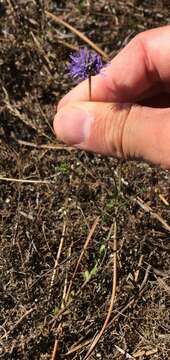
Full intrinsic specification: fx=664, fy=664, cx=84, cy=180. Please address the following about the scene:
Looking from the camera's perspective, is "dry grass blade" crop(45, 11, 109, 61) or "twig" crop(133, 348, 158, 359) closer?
"twig" crop(133, 348, 158, 359)

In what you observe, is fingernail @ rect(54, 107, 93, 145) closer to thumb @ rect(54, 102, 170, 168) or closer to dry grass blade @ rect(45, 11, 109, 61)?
thumb @ rect(54, 102, 170, 168)

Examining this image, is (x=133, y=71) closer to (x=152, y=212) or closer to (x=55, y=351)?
(x=152, y=212)

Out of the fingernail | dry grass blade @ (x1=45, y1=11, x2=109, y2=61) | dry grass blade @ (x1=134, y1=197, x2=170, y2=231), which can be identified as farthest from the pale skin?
dry grass blade @ (x1=45, y1=11, x2=109, y2=61)

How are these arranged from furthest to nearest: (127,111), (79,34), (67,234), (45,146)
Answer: (79,34) → (45,146) → (67,234) → (127,111)

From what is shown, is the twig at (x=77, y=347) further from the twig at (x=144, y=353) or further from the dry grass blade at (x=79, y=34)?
the dry grass blade at (x=79, y=34)

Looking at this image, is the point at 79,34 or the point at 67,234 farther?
the point at 79,34

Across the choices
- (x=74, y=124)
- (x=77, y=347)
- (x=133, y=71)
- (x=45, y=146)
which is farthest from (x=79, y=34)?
(x=77, y=347)

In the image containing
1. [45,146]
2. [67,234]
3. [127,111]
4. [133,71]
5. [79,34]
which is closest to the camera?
[127,111]
